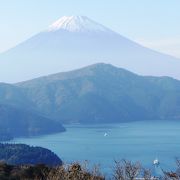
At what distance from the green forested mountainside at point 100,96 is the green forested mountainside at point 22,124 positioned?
63.4 ft

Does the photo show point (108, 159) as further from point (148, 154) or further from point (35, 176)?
point (35, 176)

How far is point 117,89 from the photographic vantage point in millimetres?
164375

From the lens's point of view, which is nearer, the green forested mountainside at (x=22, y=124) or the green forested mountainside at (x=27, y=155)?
the green forested mountainside at (x=27, y=155)

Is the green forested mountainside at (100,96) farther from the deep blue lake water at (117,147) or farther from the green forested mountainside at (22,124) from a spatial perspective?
the deep blue lake water at (117,147)

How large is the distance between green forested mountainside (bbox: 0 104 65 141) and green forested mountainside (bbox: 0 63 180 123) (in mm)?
19332

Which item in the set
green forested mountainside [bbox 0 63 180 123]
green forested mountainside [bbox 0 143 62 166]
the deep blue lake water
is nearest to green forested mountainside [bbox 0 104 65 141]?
the deep blue lake water

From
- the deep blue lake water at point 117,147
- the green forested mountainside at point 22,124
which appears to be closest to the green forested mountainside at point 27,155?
the deep blue lake water at point 117,147

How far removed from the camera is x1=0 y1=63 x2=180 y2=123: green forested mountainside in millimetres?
140000

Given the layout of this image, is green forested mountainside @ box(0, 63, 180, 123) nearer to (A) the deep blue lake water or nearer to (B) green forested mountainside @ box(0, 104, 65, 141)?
(B) green forested mountainside @ box(0, 104, 65, 141)

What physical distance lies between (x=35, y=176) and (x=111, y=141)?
6645cm

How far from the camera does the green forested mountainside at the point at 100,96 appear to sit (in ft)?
459

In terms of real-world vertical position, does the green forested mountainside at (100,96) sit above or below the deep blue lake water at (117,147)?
above

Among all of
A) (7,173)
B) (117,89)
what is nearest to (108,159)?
(7,173)

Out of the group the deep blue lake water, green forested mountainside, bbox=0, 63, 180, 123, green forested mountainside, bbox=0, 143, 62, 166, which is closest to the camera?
green forested mountainside, bbox=0, 143, 62, 166
